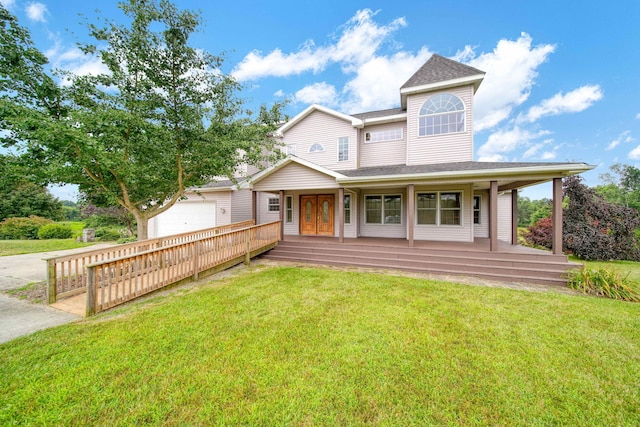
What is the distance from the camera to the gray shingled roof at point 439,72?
918cm

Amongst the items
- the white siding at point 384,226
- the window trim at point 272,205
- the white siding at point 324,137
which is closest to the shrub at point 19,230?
the window trim at point 272,205

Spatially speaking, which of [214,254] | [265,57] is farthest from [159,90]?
[265,57]

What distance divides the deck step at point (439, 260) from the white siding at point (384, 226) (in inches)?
99.8

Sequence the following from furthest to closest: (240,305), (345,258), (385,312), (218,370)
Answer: (345,258), (240,305), (385,312), (218,370)

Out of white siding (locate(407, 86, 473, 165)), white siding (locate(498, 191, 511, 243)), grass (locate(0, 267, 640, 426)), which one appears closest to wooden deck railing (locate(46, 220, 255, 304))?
grass (locate(0, 267, 640, 426))

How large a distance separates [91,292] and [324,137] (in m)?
10.2

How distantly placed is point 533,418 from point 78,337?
5605mm

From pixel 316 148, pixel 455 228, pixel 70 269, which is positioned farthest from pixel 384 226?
pixel 70 269

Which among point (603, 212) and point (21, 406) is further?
point (603, 212)

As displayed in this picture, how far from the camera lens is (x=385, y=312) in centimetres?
430

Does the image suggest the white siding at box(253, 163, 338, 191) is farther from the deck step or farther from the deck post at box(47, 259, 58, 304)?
the deck post at box(47, 259, 58, 304)

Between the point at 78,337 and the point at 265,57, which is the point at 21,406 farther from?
the point at 265,57

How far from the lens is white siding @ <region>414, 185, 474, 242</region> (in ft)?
30.6

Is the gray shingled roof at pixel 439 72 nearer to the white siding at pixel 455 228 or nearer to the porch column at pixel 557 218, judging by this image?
the white siding at pixel 455 228
